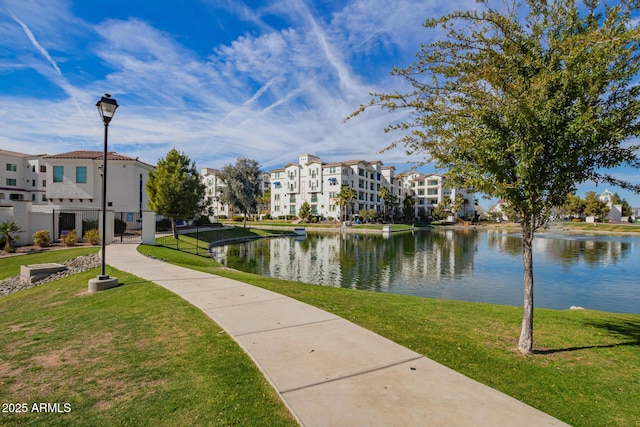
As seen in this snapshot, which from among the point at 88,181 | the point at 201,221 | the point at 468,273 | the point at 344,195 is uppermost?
the point at 344,195

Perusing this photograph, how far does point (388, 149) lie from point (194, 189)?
2996 cm

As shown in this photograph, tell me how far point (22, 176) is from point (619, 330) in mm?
78950

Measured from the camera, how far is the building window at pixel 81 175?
37062 millimetres

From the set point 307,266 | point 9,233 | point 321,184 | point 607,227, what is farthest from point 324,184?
point 9,233

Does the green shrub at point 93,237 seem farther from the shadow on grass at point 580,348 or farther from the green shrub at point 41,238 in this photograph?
the shadow on grass at point 580,348

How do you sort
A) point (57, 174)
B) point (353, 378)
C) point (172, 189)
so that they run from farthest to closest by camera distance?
point (57, 174), point (172, 189), point (353, 378)

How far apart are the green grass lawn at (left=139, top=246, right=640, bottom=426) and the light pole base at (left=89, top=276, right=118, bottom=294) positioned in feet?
18.6

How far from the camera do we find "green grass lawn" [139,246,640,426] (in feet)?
14.2

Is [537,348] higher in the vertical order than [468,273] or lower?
higher

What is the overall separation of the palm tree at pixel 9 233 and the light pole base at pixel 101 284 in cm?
1548

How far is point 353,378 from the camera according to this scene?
441 cm

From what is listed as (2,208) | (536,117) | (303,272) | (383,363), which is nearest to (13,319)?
(383,363)

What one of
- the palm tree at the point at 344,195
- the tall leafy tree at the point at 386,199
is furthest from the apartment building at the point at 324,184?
the palm tree at the point at 344,195

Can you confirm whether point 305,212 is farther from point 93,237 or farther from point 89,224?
point 93,237
